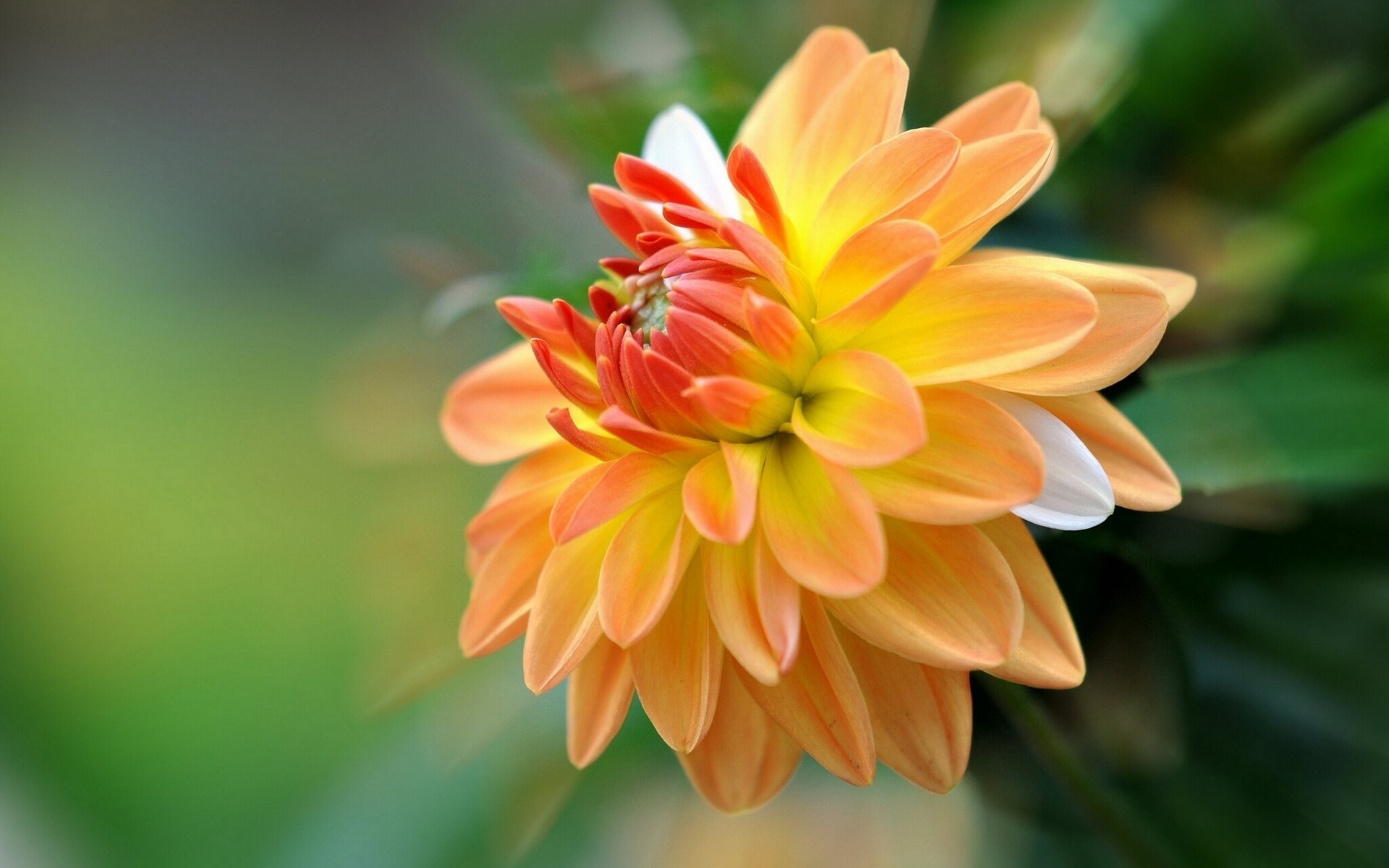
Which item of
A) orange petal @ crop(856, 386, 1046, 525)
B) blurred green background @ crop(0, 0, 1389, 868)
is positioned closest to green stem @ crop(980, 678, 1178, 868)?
blurred green background @ crop(0, 0, 1389, 868)

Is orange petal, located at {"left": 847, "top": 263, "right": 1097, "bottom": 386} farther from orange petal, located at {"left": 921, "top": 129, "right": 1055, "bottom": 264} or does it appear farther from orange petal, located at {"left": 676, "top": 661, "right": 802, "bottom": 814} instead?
orange petal, located at {"left": 676, "top": 661, "right": 802, "bottom": 814}

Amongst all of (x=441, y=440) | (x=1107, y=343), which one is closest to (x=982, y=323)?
(x=1107, y=343)

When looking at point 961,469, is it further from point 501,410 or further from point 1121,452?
point 501,410

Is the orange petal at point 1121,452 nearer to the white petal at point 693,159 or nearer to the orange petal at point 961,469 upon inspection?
the orange petal at point 961,469

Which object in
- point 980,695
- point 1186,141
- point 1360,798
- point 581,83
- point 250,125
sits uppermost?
point 250,125

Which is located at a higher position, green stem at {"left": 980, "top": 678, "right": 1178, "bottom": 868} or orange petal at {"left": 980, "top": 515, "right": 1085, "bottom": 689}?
orange petal at {"left": 980, "top": 515, "right": 1085, "bottom": 689}

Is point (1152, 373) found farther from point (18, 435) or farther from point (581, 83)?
point (18, 435)

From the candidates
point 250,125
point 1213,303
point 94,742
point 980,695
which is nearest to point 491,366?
point 980,695
